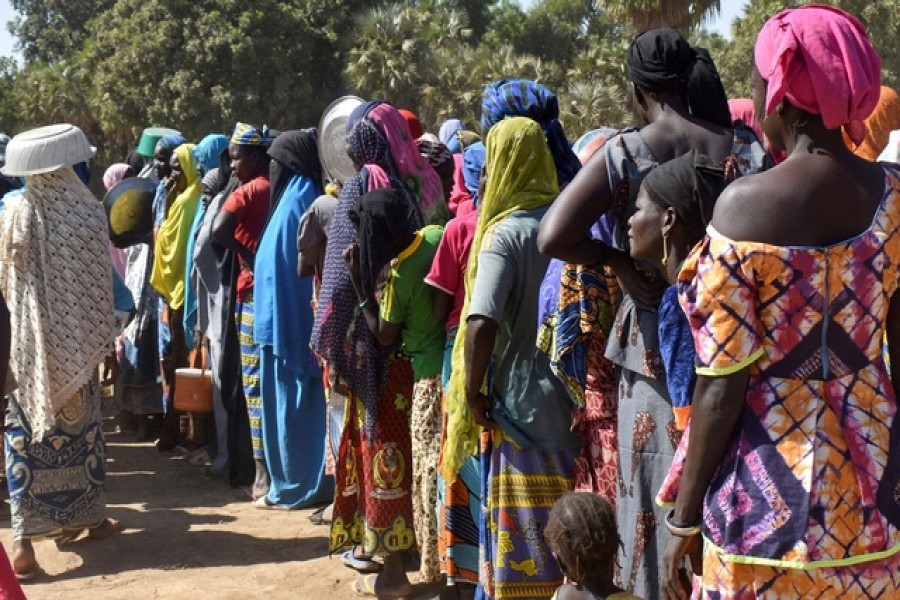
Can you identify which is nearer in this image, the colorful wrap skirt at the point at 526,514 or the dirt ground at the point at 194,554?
the colorful wrap skirt at the point at 526,514

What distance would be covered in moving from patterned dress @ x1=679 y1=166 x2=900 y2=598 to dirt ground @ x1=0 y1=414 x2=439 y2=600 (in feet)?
11.0

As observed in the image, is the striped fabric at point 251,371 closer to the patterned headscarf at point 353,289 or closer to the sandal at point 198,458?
the sandal at point 198,458

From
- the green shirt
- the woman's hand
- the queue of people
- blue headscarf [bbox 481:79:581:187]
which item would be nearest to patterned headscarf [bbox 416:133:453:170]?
the queue of people

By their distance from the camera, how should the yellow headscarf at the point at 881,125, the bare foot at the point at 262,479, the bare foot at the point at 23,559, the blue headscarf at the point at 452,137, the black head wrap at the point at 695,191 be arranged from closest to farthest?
1. the black head wrap at the point at 695,191
2. the yellow headscarf at the point at 881,125
3. the bare foot at the point at 23,559
4. the bare foot at the point at 262,479
5. the blue headscarf at the point at 452,137

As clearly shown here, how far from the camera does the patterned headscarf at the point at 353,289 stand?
5.45m

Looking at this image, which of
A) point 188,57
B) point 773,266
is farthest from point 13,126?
point 773,266

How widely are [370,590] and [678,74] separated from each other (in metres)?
3.18

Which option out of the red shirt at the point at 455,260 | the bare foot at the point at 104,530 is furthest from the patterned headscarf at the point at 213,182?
the red shirt at the point at 455,260

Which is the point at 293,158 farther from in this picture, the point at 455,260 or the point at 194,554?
the point at 455,260

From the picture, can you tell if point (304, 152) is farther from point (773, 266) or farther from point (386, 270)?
point (773, 266)

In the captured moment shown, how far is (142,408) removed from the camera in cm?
972

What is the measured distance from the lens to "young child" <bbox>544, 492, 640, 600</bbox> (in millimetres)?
3271

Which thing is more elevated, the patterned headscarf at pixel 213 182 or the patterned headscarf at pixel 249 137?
the patterned headscarf at pixel 249 137

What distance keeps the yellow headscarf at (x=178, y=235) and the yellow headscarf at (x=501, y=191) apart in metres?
4.69
